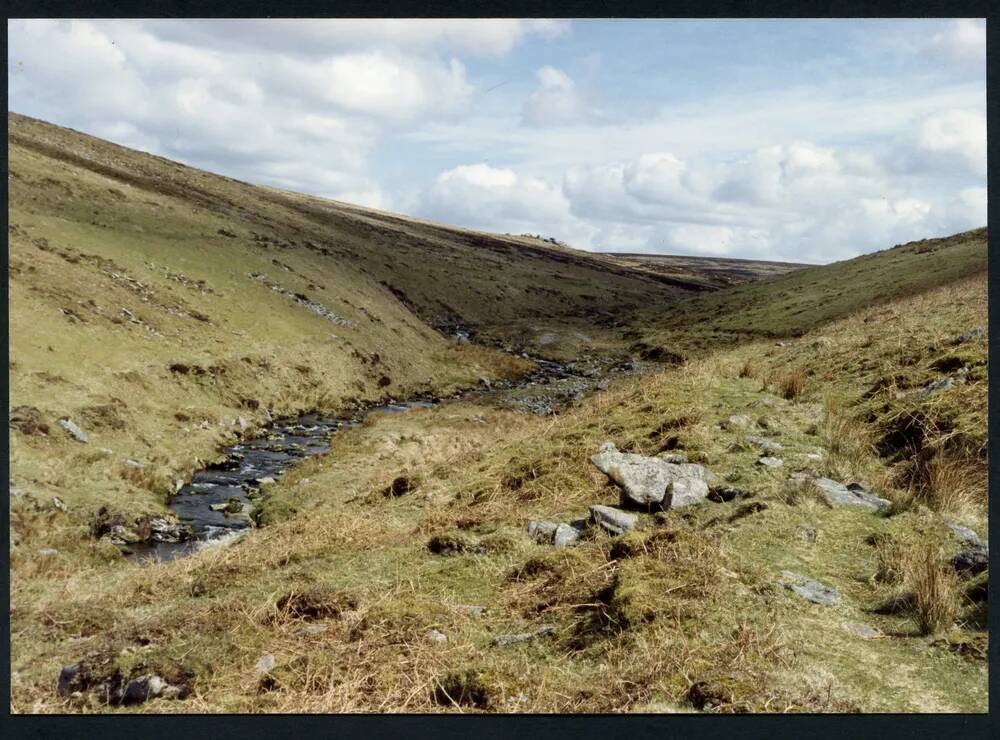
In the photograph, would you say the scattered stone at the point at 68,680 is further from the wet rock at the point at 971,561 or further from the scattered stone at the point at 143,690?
the wet rock at the point at 971,561

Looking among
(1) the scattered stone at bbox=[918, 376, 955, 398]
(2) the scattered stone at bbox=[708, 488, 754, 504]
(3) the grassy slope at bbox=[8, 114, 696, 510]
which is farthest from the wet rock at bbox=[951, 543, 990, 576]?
(3) the grassy slope at bbox=[8, 114, 696, 510]

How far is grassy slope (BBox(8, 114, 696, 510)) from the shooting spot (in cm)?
2089

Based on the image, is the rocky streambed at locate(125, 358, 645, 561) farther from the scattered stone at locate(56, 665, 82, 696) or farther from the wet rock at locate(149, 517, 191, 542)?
the scattered stone at locate(56, 665, 82, 696)

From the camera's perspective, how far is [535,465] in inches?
528

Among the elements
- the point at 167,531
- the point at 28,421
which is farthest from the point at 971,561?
the point at 28,421

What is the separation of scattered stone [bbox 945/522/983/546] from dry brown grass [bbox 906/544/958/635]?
4.30 ft

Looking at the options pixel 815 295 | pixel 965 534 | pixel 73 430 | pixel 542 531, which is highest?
pixel 815 295

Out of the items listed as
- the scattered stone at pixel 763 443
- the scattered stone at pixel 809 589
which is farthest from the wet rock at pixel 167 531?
the scattered stone at pixel 809 589

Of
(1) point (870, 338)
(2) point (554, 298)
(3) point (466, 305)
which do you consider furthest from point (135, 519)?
(2) point (554, 298)

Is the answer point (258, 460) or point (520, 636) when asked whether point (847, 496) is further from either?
point (258, 460)

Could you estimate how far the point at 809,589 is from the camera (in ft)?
26.0

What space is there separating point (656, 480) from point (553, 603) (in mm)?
3584

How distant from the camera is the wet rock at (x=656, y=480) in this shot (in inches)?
419

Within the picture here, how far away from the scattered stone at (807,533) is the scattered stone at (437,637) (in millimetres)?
5296
